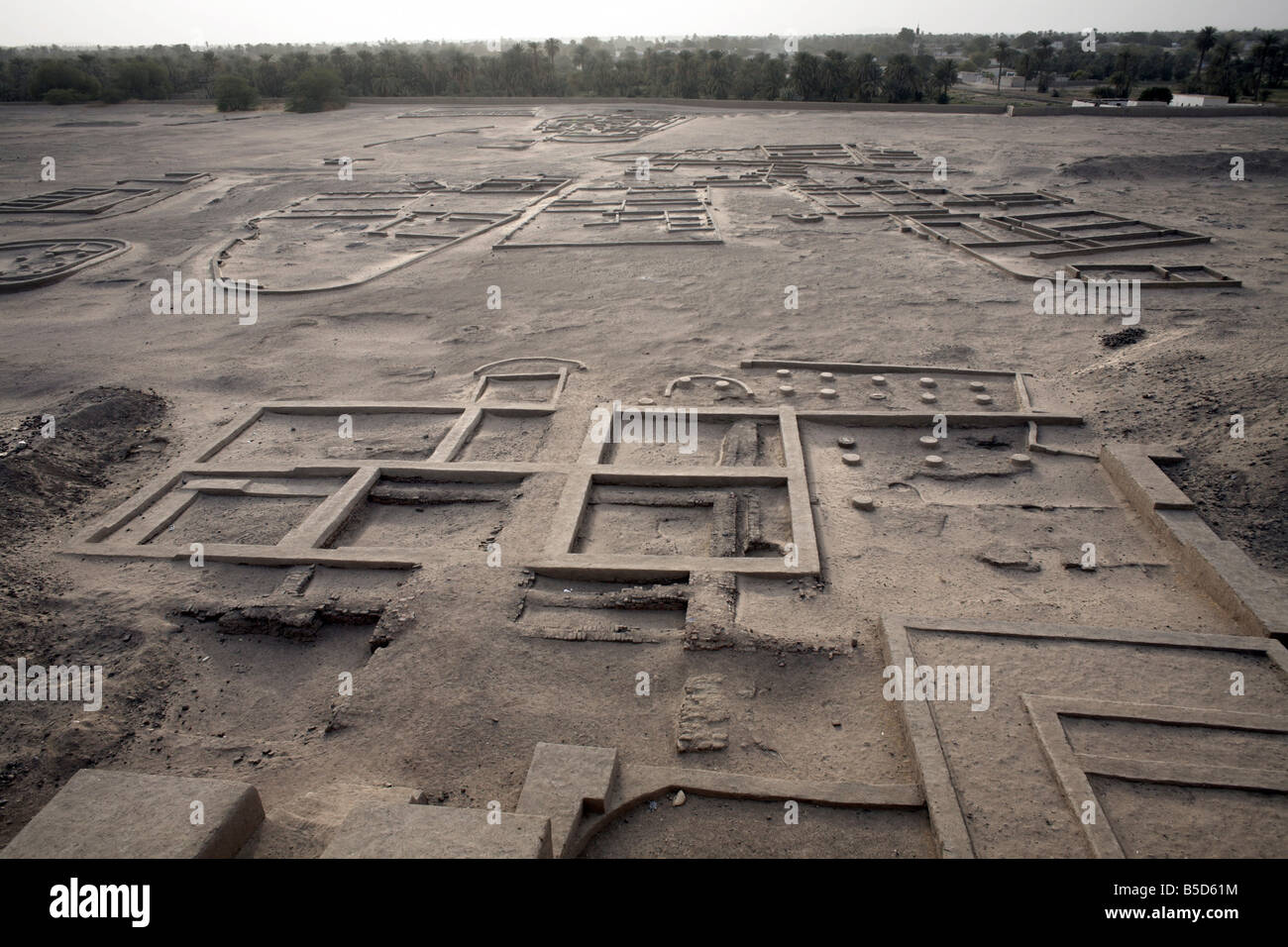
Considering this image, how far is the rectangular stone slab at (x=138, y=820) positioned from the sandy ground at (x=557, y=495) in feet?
0.81

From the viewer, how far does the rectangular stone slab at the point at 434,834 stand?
8.14ft

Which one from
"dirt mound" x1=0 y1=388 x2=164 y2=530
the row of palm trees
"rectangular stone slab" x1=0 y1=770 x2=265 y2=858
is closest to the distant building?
the row of palm trees

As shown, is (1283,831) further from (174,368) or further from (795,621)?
(174,368)

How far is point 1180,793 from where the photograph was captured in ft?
9.86

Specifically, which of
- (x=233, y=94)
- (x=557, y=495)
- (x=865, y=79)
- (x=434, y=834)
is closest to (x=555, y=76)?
(x=233, y=94)

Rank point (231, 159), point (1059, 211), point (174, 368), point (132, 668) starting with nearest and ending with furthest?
1. point (132, 668)
2. point (174, 368)
3. point (1059, 211)
4. point (231, 159)

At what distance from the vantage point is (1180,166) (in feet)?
51.3

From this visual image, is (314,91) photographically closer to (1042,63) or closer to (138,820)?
(138,820)

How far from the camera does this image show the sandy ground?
350cm

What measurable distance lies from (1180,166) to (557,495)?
16690 mm

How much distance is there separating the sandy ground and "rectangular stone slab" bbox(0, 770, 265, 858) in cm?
25

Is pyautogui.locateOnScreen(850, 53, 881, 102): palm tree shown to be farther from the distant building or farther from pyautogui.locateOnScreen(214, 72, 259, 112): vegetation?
pyautogui.locateOnScreen(214, 72, 259, 112): vegetation

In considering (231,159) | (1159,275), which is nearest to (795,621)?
(1159,275)
